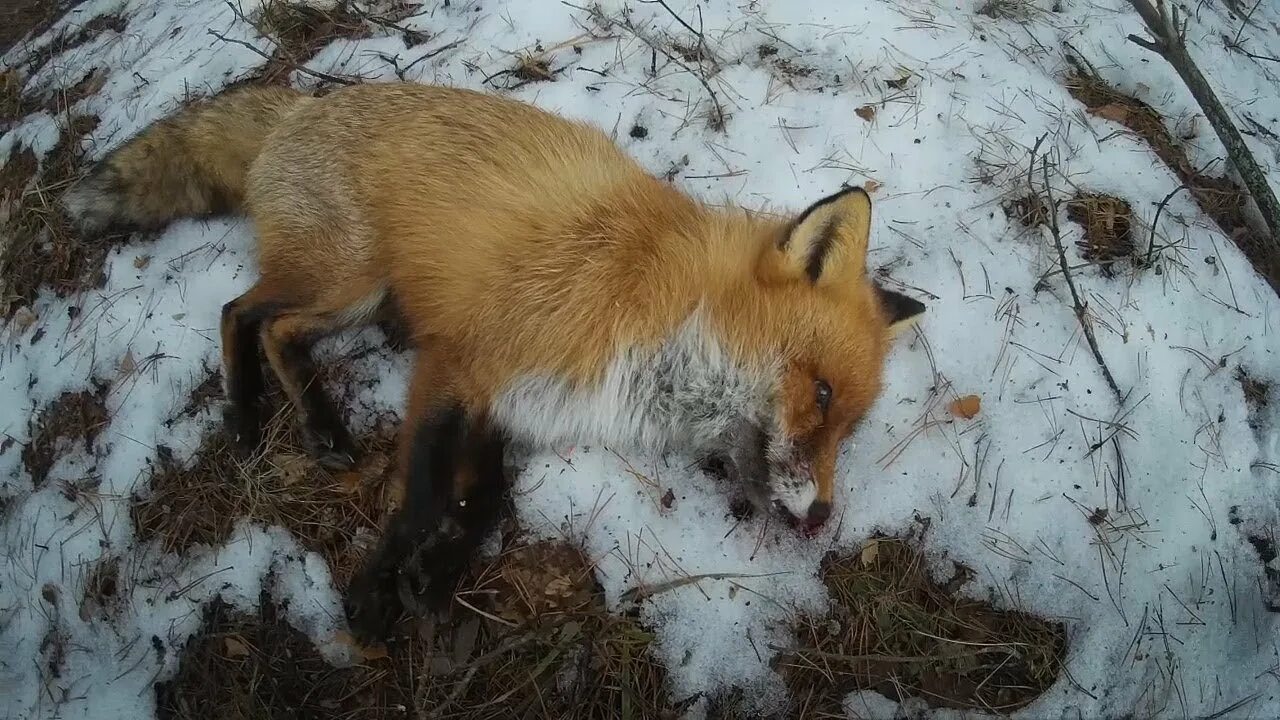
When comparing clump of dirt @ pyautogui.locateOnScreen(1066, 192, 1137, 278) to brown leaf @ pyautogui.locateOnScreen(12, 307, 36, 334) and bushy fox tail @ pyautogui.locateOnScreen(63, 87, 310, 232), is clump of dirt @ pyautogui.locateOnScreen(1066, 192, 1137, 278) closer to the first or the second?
bushy fox tail @ pyautogui.locateOnScreen(63, 87, 310, 232)

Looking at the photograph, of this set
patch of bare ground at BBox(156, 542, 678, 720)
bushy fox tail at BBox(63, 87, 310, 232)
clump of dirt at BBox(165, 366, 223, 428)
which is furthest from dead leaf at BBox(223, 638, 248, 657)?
bushy fox tail at BBox(63, 87, 310, 232)

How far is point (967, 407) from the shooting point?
8.61ft

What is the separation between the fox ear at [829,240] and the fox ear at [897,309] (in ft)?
0.85

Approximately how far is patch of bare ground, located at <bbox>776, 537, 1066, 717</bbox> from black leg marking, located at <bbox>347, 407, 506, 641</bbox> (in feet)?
3.84

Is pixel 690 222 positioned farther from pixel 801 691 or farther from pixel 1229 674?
pixel 1229 674

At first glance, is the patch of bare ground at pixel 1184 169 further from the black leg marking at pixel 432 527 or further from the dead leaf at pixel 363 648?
the dead leaf at pixel 363 648

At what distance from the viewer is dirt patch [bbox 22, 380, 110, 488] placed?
2729 millimetres

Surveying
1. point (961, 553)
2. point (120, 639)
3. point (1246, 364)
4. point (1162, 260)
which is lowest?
point (120, 639)

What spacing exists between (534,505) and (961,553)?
1.55m

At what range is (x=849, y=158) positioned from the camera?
306cm

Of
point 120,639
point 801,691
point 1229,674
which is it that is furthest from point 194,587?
point 1229,674

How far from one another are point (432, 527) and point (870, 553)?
1549 mm

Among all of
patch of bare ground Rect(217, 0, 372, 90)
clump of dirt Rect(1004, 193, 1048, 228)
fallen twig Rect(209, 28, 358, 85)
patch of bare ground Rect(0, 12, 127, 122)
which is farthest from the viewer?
patch of bare ground Rect(0, 12, 127, 122)

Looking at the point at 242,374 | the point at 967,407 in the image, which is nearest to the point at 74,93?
the point at 242,374
